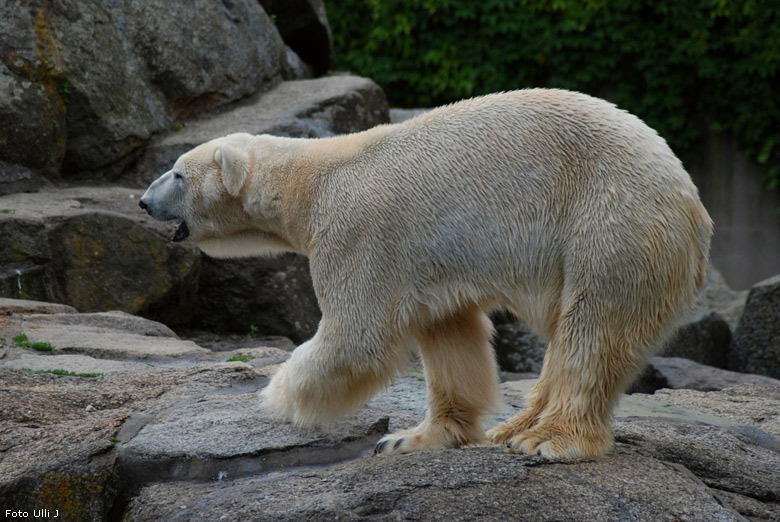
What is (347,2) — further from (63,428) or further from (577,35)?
(63,428)

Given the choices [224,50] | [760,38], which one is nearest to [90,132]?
[224,50]

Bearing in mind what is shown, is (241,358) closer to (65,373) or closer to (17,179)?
(65,373)

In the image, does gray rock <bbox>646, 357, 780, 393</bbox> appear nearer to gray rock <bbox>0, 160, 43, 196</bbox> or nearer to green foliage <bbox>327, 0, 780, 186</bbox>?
gray rock <bbox>0, 160, 43, 196</bbox>

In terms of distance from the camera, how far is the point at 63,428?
3703 mm

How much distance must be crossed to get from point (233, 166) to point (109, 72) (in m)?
4.70

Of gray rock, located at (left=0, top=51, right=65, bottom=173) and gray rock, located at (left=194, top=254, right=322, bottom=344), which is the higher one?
gray rock, located at (left=0, top=51, right=65, bottom=173)

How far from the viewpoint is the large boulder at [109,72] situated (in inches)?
290

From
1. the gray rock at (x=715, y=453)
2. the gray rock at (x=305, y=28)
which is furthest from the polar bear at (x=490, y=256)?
the gray rock at (x=305, y=28)

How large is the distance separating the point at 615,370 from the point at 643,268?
416 mm

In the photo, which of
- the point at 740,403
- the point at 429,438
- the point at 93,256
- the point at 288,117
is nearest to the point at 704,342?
the point at 740,403

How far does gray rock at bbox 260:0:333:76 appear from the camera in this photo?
36.8 feet

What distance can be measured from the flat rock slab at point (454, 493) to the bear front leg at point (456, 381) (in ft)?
1.20

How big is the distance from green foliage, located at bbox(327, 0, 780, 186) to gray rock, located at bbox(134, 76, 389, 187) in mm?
3449

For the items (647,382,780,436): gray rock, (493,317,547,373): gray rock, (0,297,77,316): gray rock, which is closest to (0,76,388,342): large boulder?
(0,297,77,316): gray rock
